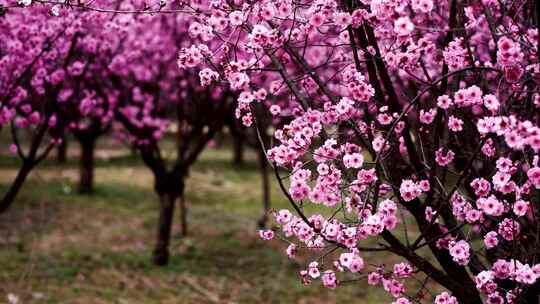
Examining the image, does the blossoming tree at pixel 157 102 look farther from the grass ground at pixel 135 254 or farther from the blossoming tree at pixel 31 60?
the blossoming tree at pixel 31 60

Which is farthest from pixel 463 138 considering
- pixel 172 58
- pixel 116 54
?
pixel 172 58

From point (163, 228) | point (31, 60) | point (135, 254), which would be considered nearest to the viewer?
point (31, 60)

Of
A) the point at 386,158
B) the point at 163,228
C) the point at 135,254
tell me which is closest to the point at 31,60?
the point at 163,228

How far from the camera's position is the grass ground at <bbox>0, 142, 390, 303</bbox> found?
9.49 meters

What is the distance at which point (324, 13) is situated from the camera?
398 centimetres

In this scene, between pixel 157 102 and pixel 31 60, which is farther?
pixel 157 102

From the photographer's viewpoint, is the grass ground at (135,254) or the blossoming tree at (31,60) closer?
the blossoming tree at (31,60)

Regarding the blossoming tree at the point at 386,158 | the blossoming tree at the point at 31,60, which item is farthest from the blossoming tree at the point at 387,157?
the blossoming tree at the point at 31,60

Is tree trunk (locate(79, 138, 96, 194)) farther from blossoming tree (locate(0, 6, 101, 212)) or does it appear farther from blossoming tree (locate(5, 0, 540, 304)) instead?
blossoming tree (locate(5, 0, 540, 304))

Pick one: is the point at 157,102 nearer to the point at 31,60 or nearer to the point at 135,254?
the point at 135,254

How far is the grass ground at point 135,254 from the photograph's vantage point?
9492mm

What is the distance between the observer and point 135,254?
38.0ft

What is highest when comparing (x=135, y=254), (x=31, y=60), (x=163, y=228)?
(x=31, y=60)

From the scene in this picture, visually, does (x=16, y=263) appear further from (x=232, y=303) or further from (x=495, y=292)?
Result: (x=495, y=292)
